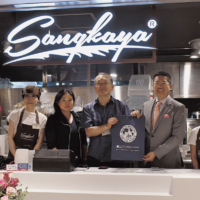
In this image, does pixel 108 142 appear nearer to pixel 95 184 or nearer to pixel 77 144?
pixel 77 144

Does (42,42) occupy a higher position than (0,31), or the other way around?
(0,31)

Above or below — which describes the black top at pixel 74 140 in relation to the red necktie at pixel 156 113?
below

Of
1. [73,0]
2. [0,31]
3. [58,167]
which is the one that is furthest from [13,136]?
[0,31]

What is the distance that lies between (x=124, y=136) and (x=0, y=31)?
4.08 metres

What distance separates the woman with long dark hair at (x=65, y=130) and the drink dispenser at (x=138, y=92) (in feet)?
7.91

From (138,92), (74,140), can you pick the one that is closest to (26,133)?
(74,140)

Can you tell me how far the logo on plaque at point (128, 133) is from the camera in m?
2.61

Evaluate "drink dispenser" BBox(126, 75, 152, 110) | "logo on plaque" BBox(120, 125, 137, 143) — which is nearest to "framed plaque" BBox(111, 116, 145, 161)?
"logo on plaque" BBox(120, 125, 137, 143)

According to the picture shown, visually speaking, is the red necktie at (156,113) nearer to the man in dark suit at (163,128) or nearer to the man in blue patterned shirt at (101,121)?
the man in dark suit at (163,128)

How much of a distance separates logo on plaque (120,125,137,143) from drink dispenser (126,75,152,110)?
259cm

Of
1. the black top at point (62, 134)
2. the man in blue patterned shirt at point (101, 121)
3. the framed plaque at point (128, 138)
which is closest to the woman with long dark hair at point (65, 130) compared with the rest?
the black top at point (62, 134)

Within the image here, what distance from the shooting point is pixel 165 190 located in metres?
2.23

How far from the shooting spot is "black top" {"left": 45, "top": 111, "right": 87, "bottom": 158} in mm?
2869

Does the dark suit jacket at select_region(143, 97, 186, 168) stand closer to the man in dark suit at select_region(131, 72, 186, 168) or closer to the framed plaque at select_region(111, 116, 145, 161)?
the man in dark suit at select_region(131, 72, 186, 168)
